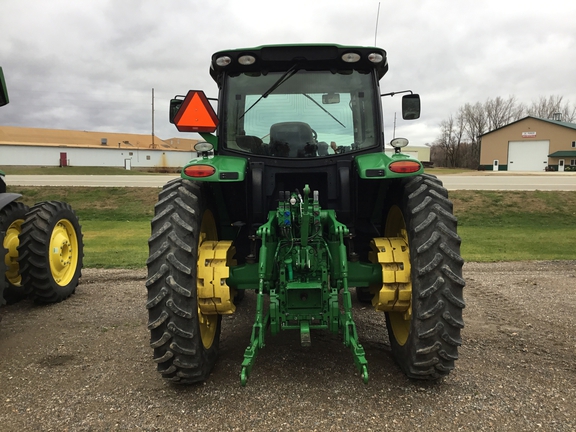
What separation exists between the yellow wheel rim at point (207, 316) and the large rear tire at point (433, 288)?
4.84 ft

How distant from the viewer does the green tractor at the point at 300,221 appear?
10.3 feet

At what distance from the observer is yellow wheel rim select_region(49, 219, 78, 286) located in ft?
19.3

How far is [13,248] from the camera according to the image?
5574mm

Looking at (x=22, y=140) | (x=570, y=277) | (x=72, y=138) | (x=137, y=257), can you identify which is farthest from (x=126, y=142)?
(x=570, y=277)

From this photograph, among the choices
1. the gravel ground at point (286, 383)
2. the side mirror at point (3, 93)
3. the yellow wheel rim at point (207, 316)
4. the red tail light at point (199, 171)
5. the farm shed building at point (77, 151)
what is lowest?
the gravel ground at point (286, 383)

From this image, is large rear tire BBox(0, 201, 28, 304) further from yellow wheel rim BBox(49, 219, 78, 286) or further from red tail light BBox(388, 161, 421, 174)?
red tail light BBox(388, 161, 421, 174)

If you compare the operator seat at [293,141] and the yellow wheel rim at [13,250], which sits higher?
the operator seat at [293,141]

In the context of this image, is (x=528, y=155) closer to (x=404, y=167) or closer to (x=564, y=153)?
(x=564, y=153)

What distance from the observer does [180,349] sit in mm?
3145

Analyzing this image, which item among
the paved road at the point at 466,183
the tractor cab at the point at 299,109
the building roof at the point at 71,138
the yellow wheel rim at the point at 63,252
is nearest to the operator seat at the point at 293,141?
the tractor cab at the point at 299,109

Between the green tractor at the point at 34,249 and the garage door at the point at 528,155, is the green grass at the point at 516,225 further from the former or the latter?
the garage door at the point at 528,155

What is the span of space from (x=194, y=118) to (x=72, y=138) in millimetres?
66384

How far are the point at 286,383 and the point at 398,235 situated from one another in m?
1.48

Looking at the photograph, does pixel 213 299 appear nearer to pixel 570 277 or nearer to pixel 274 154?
pixel 274 154
